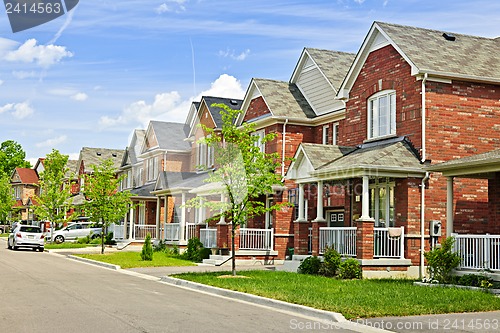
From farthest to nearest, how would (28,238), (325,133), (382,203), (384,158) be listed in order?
1. (28,238)
2. (325,133)
3. (382,203)
4. (384,158)

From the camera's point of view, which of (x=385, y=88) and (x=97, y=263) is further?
(x=97, y=263)

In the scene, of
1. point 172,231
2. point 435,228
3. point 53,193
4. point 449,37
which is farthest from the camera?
point 53,193

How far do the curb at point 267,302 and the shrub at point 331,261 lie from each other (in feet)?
16.4

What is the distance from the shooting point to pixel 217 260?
30141 millimetres

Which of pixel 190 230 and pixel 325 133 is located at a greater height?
pixel 325 133

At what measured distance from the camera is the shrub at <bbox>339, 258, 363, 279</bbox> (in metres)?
21.4

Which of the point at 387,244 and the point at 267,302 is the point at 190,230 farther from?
the point at 267,302

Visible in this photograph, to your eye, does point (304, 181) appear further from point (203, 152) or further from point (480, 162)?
point (203, 152)

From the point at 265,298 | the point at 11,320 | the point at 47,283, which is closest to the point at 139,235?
the point at 47,283

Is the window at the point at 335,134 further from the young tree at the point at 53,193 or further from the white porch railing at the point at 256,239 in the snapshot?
the young tree at the point at 53,193

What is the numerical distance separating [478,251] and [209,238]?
54.5ft

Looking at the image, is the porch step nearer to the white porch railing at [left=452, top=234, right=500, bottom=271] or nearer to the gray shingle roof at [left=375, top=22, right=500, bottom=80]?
the gray shingle roof at [left=375, top=22, right=500, bottom=80]

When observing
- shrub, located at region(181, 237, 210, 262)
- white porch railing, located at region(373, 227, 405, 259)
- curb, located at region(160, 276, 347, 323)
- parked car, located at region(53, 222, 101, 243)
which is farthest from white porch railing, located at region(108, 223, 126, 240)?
white porch railing, located at region(373, 227, 405, 259)

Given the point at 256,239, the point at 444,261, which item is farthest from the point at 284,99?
the point at 444,261
